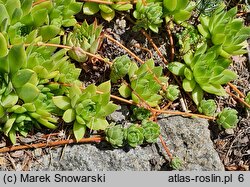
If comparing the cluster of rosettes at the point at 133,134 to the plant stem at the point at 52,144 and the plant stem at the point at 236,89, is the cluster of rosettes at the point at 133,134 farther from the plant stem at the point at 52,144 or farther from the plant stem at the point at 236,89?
the plant stem at the point at 236,89

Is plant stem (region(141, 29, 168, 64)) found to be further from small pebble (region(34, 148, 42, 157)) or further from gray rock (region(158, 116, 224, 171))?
small pebble (region(34, 148, 42, 157))

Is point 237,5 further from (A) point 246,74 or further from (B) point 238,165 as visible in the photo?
(B) point 238,165

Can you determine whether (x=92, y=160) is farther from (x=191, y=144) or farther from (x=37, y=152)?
(x=191, y=144)

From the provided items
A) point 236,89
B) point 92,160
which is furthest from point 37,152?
point 236,89

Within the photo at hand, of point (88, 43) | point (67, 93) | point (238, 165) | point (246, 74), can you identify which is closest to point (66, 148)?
point (67, 93)

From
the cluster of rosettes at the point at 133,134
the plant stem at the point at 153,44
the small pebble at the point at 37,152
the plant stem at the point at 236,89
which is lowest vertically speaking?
the small pebble at the point at 37,152

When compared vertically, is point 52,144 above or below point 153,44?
below

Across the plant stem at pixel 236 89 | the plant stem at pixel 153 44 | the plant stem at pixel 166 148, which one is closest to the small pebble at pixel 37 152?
the plant stem at pixel 166 148

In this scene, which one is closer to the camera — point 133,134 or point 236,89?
point 133,134
